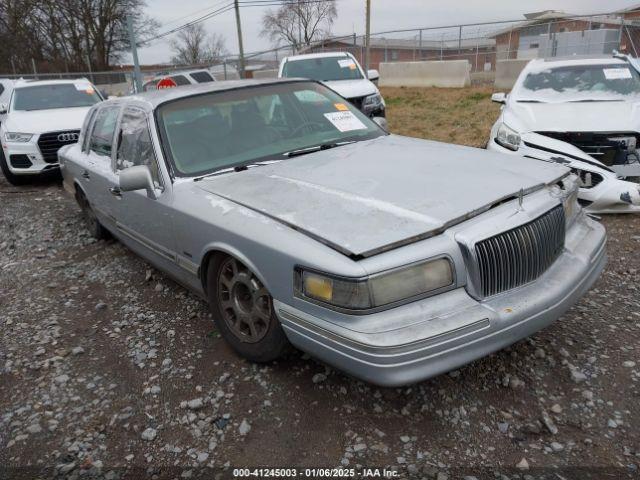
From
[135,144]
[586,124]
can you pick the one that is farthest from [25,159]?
[586,124]

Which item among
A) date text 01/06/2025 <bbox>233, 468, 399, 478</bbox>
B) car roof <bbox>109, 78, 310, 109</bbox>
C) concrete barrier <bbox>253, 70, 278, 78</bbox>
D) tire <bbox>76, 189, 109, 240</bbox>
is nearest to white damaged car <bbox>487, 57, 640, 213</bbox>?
car roof <bbox>109, 78, 310, 109</bbox>

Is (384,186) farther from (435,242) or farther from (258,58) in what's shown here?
(258,58)

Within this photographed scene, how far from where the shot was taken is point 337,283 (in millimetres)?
2176

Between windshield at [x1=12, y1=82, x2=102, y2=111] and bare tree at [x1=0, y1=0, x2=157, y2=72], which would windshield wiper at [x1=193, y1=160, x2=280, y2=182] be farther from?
bare tree at [x1=0, y1=0, x2=157, y2=72]

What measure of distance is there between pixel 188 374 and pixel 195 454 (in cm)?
69

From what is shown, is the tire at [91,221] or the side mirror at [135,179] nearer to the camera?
the side mirror at [135,179]

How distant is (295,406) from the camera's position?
270 cm

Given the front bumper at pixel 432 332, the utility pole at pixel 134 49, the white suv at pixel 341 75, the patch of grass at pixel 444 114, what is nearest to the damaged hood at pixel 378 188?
the front bumper at pixel 432 332

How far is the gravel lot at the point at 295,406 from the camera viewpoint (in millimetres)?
2342

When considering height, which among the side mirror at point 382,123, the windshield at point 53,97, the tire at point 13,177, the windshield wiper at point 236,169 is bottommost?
the tire at point 13,177

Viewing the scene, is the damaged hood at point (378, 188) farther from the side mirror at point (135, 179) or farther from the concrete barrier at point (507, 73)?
the concrete barrier at point (507, 73)

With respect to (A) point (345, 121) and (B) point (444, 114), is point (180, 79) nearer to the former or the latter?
(B) point (444, 114)

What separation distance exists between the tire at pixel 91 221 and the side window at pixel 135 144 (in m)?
1.54

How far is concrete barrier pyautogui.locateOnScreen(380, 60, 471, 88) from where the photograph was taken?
59.0 feet
